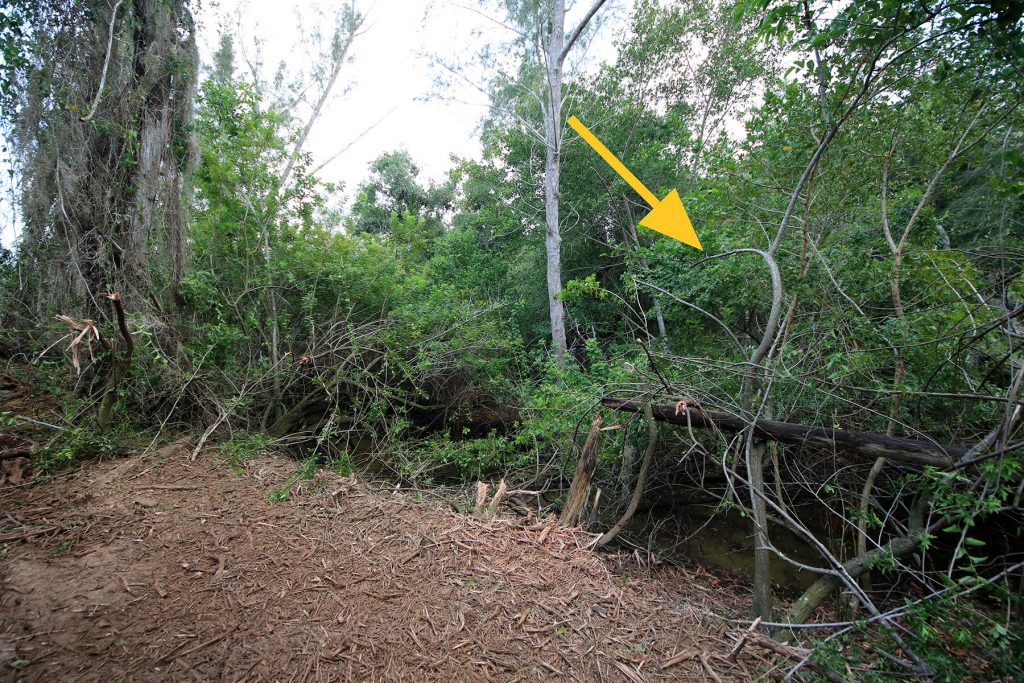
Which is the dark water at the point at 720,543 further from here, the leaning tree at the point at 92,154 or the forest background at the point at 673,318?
the leaning tree at the point at 92,154

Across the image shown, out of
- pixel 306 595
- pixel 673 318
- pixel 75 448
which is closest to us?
pixel 306 595

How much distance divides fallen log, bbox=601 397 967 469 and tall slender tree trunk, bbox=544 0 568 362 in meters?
4.74

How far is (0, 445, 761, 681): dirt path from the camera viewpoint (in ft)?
6.45

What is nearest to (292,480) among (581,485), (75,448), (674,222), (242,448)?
(242,448)

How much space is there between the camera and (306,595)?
237 cm

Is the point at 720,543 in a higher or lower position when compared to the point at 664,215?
lower

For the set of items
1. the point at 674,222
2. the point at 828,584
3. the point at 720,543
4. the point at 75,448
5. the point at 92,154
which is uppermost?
the point at 92,154

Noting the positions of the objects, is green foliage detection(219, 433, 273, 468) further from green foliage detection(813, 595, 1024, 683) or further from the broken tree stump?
green foliage detection(813, 595, 1024, 683)

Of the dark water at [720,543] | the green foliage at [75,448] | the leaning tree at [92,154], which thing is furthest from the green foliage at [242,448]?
the dark water at [720,543]

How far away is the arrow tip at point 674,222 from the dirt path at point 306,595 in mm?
3489

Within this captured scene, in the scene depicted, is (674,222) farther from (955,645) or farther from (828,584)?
(955,645)

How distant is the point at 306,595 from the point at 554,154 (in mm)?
8530

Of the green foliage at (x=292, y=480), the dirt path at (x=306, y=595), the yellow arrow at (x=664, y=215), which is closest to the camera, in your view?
the dirt path at (x=306, y=595)

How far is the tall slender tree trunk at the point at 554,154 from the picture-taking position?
335 inches
